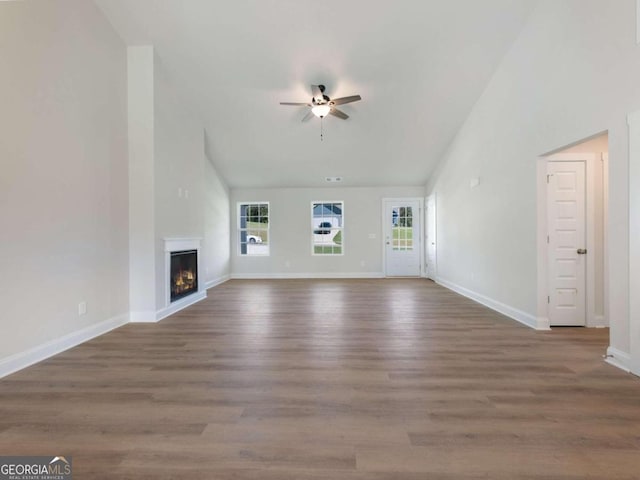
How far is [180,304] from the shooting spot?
4746 mm

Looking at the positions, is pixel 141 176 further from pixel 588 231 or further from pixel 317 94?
pixel 588 231

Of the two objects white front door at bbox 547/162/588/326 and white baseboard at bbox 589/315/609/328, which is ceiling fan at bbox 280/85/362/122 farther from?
white baseboard at bbox 589/315/609/328

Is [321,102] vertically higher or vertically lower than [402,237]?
higher

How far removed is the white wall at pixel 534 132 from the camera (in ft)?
8.36

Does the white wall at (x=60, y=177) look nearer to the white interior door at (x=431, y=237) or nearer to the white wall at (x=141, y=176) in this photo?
the white wall at (x=141, y=176)

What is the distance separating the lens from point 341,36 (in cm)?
396

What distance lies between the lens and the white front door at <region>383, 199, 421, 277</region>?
27.3 feet

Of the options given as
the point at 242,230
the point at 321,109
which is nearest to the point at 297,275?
the point at 242,230

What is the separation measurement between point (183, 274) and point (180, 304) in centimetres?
48

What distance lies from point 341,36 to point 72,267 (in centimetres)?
410

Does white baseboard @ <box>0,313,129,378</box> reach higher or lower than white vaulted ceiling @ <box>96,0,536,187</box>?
lower

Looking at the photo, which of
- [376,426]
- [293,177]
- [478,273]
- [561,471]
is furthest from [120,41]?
[478,273]

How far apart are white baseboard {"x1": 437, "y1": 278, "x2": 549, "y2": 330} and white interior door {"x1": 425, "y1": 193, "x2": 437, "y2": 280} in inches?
63.3

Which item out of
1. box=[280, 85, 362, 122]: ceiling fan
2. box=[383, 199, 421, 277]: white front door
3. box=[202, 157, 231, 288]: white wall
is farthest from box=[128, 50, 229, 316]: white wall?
box=[383, 199, 421, 277]: white front door
